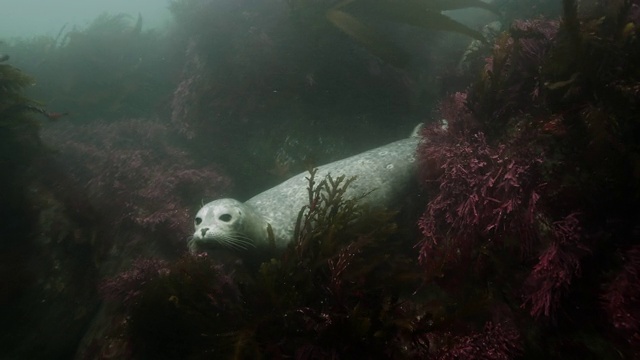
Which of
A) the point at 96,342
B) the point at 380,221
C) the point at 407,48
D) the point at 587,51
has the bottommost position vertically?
the point at 96,342

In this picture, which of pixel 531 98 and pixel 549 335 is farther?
pixel 531 98

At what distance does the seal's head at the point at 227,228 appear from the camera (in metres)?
3.39

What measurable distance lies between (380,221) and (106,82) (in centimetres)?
1003

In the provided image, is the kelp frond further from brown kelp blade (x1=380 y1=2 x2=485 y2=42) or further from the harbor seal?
the harbor seal

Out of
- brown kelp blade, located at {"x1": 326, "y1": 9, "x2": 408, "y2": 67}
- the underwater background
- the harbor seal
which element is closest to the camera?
the underwater background

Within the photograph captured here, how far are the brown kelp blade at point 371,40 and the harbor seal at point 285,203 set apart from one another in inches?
53.2

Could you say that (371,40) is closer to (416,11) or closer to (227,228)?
(416,11)

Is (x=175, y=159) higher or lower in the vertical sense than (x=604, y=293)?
lower

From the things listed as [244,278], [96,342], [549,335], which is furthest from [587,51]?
[96,342]

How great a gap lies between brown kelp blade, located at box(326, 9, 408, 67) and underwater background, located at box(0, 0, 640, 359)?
3 cm

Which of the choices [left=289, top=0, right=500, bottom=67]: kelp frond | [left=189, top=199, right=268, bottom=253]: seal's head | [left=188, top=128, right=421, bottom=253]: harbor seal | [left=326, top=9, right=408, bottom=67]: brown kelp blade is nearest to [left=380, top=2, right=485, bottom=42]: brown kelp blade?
[left=289, top=0, right=500, bottom=67]: kelp frond

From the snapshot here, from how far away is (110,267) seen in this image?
4336 millimetres

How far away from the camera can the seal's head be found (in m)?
3.39

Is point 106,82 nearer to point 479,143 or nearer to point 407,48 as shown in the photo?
point 407,48
